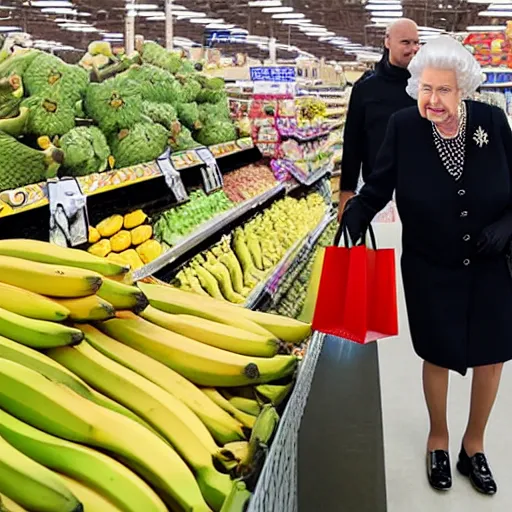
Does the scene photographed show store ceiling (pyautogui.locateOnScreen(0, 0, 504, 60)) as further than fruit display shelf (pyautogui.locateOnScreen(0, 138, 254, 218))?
Yes

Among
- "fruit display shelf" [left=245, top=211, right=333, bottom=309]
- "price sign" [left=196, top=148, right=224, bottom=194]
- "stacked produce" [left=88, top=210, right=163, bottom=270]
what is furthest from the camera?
"price sign" [left=196, top=148, right=224, bottom=194]

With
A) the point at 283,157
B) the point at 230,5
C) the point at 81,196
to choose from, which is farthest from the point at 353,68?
the point at 81,196

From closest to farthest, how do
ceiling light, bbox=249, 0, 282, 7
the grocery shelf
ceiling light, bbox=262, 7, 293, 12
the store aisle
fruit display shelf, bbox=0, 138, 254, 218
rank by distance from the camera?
1. fruit display shelf, bbox=0, 138, 254, 218
2. the grocery shelf
3. the store aisle
4. ceiling light, bbox=249, 0, 282, 7
5. ceiling light, bbox=262, 7, 293, 12

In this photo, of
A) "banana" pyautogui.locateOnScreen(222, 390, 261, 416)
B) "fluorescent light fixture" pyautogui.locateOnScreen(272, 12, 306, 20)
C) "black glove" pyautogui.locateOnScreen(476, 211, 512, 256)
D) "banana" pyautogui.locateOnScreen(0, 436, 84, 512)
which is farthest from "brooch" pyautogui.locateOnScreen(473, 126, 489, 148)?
"fluorescent light fixture" pyautogui.locateOnScreen(272, 12, 306, 20)

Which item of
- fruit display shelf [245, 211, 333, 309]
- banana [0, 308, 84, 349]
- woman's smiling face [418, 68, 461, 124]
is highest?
woman's smiling face [418, 68, 461, 124]

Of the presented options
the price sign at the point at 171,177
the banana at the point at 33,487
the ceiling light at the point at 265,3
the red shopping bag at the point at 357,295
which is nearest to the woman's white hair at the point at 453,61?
the red shopping bag at the point at 357,295

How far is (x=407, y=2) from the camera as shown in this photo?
15.5 metres

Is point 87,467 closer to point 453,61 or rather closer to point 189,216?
point 453,61

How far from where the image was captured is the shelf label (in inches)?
75.5

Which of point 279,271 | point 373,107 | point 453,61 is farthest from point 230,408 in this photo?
point 373,107

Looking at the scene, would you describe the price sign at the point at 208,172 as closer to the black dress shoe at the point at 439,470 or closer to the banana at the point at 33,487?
the black dress shoe at the point at 439,470

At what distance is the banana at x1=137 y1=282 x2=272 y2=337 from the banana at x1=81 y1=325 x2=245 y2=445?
0.22 metres

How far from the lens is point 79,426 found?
962mm

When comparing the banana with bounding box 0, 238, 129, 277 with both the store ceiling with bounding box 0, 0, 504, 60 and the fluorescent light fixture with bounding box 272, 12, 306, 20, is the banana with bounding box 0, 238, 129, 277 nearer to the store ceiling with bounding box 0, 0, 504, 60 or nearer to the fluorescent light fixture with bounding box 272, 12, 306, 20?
the store ceiling with bounding box 0, 0, 504, 60
